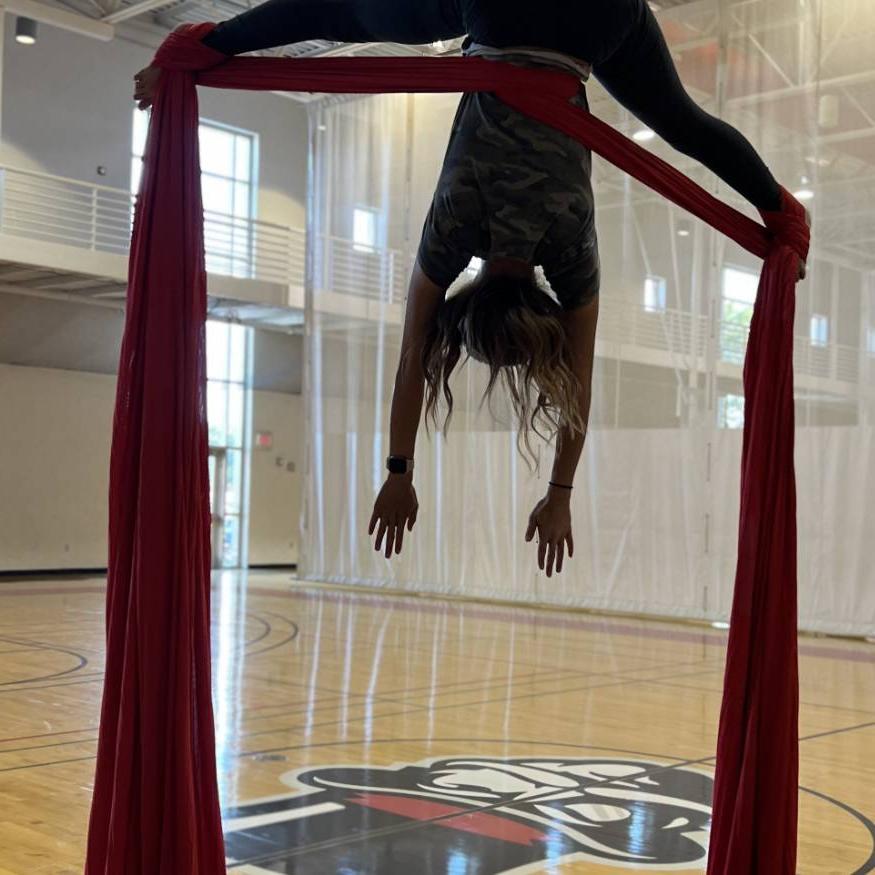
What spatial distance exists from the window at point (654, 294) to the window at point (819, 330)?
1.45 m

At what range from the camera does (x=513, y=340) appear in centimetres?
249

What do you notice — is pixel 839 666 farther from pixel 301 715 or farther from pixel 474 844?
pixel 474 844

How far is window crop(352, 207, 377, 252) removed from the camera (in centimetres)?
1381

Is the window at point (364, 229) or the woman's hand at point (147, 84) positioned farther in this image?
the window at point (364, 229)

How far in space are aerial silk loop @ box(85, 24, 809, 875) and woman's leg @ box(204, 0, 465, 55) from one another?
5cm

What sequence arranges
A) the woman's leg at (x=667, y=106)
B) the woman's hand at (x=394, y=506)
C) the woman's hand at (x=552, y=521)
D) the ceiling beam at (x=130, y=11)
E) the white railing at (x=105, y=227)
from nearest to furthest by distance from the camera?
1. the woman's leg at (x=667, y=106)
2. the woman's hand at (x=394, y=506)
3. the woman's hand at (x=552, y=521)
4. the ceiling beam at (x=130, y=11)
5. the white railing at (x=105, y=227)

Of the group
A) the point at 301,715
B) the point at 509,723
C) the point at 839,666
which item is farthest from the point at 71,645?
the point at 839,666

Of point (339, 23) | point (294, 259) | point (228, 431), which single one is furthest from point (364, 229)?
point (339, 23)

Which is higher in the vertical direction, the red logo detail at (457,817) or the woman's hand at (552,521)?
the woman's hand at (552,521)

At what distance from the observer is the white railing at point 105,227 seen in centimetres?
1445

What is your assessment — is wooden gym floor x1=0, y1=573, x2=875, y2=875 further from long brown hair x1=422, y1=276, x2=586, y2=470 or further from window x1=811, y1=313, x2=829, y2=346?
window x1=811, y1=313, x2=829, y2=346

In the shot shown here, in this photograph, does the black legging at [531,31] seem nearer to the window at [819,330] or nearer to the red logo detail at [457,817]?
the red logo detail at [457,817]

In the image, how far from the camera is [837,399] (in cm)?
1030

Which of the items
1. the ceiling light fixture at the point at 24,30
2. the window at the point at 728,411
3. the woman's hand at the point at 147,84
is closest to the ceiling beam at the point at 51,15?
the ceiling light fixture at the point at 24,30
